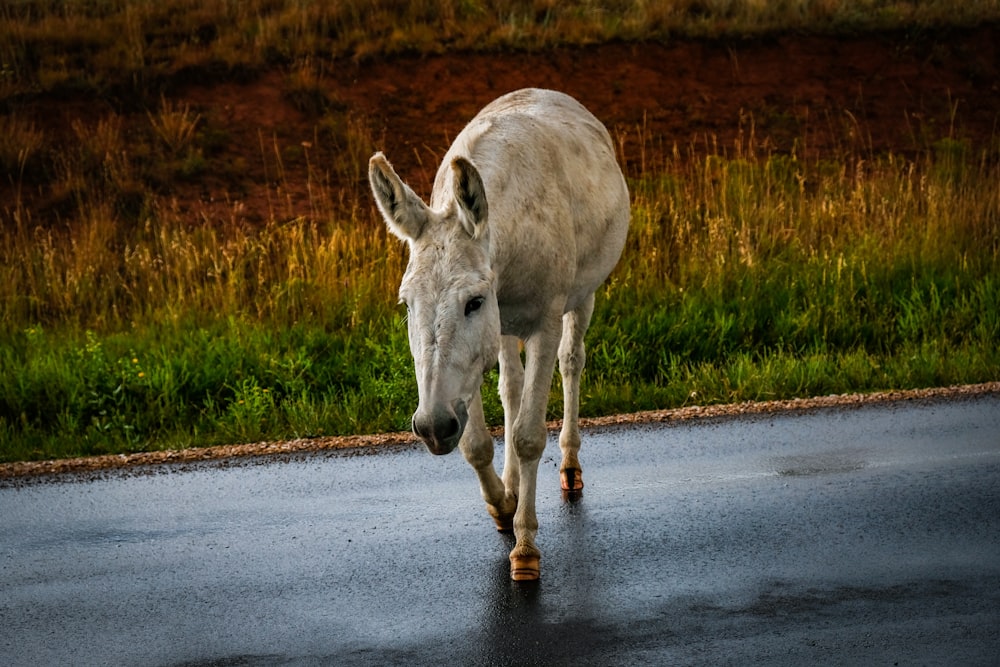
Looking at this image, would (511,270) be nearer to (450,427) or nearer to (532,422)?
(532,422)

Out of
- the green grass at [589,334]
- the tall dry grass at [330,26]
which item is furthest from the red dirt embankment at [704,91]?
the green grass at [589,334]

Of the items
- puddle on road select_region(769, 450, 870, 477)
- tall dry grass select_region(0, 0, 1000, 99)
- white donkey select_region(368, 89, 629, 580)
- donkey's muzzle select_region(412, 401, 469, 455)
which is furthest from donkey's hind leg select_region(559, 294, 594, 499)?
tall dry grass select_region(0, 0, 1000, 99)

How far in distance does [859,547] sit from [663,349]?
13.1 feet

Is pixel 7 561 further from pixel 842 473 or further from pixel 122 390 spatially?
pixel 842 473

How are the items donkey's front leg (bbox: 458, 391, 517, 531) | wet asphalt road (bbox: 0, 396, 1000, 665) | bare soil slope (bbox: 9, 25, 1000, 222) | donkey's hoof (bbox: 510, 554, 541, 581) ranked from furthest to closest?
bare soil slope (bbox: 9, 25, 1000, 222) < donkey's front leg (bbox: 458, 391, 517, 531) < donkey's hoof (bbox: 510, 554, 541, 581) < wet asphalt road (bbox: 0, 396, 1000, 665)

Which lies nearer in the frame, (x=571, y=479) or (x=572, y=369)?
(x=571, y=479)

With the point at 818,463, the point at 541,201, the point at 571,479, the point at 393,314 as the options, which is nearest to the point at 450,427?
the point at 541,201

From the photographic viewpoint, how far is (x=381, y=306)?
35.6 feet

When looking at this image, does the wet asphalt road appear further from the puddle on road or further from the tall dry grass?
the tall dry grass

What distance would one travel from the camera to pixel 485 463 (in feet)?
20.7

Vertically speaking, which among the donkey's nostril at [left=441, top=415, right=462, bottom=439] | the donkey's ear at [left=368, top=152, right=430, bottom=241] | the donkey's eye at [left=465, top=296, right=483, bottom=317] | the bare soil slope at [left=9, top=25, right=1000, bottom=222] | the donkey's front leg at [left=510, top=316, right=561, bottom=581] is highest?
the donkey's ear at [left=368, top=152, right=430, bottom=241]

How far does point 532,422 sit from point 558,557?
0.63 meters

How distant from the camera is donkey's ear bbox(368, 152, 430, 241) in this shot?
5355 millimetres

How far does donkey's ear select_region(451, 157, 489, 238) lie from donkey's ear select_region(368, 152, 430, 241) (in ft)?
0.49
